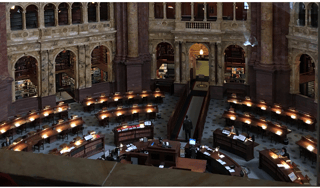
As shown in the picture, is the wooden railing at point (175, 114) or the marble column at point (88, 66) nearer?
the wooden railing at point (175, 114)

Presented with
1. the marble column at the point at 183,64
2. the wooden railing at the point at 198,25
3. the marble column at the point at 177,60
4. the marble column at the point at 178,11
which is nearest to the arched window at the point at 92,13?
the marble column at the point at 178,11

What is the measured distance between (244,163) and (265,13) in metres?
9.68

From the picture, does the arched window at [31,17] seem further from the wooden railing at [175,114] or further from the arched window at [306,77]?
the arched window at [306,77]

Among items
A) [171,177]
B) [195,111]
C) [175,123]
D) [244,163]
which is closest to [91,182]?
[171,177]

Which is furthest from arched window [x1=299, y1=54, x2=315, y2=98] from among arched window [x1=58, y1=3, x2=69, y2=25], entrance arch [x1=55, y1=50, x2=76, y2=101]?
arched window [x1=58, y1=3, x2=69, y2=25]

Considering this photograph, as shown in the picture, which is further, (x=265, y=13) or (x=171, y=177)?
(x=265, y=13)

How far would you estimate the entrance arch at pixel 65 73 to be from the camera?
28.7 metres

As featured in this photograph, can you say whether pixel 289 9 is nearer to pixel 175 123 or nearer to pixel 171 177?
pixel 175 123

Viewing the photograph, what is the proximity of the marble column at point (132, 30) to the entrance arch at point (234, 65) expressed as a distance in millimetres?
6136

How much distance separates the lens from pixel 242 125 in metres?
22.1

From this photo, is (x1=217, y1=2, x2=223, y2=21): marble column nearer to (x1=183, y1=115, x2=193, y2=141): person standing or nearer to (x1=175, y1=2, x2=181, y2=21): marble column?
(x1=175, y1=2, x2=181, y2=21): marble column

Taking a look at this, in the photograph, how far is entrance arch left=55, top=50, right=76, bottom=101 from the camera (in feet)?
94.2

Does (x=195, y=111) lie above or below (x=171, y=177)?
below

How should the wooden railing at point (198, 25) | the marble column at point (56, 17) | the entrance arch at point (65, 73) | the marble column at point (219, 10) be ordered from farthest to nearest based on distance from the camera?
the entrance arch at point (65, 73)
the wooden railing at point (198, 25)
the marble column at point (219, 10)
the marble column at point (56, 17)
